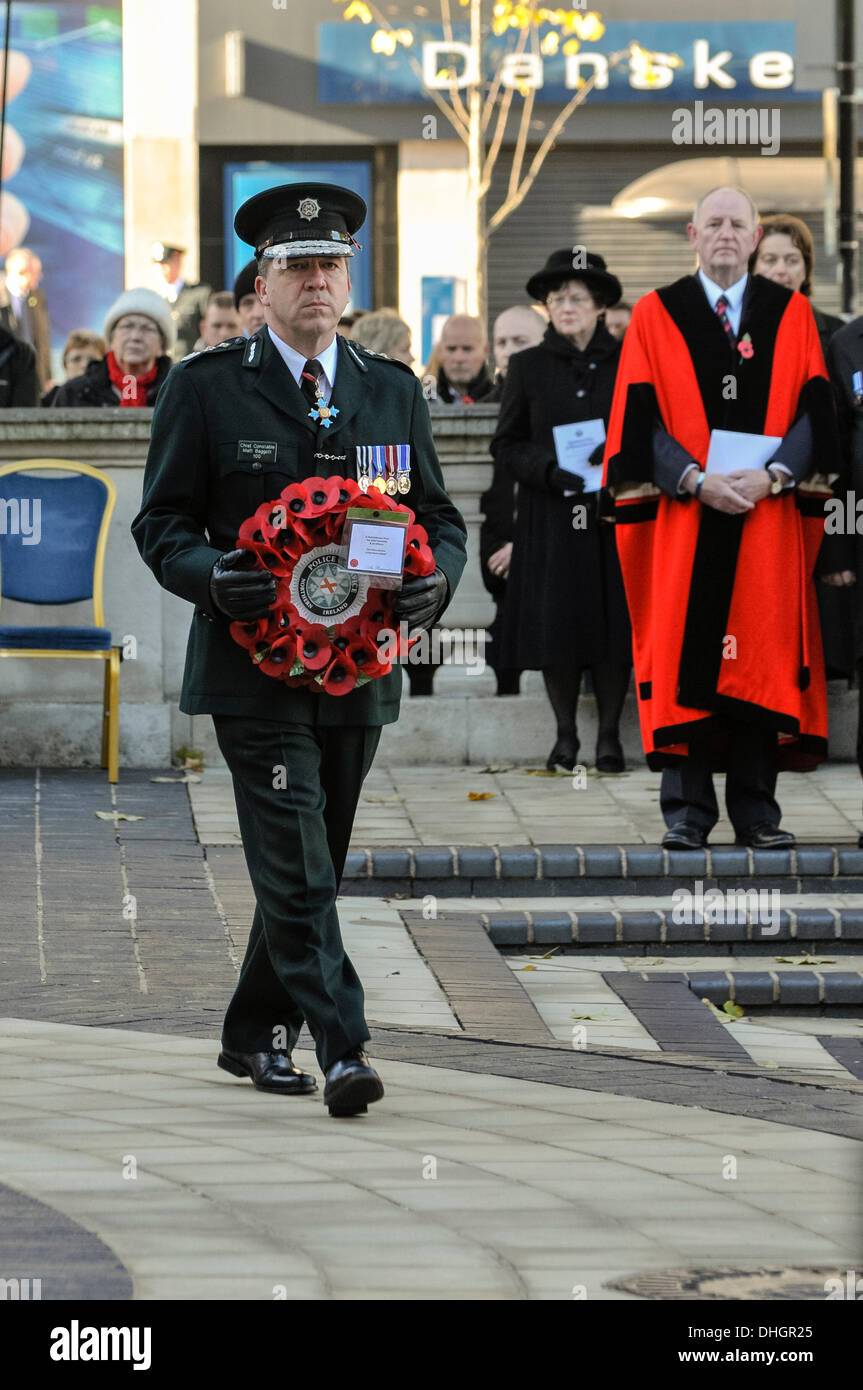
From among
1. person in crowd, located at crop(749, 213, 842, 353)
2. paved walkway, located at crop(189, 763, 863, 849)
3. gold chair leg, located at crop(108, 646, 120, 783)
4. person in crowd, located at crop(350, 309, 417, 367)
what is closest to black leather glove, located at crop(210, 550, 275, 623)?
paved walkway, located at crop(189, 763, 863, 849)

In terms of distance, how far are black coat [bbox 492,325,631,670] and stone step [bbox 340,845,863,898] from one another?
6.93 feet

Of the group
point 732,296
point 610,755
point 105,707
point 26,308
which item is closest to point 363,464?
point 732,296

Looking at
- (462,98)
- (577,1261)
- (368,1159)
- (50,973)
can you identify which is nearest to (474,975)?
(50,973)

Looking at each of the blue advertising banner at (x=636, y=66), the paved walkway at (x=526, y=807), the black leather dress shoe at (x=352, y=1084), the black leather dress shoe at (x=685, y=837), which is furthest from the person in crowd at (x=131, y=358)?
the blue advertising banner at (x=636, y=66)

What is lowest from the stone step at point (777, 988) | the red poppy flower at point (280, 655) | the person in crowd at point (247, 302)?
the stone step at point (777, 988)

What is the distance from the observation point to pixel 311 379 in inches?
219

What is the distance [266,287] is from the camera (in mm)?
5547

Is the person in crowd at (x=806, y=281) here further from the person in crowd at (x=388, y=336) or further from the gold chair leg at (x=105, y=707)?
the gold chair leg at (x=105, y=707)

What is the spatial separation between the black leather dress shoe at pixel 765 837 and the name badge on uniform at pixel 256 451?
383 cm

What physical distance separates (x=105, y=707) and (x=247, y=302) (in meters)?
1.88

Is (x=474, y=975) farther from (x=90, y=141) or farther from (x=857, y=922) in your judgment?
(x=90, y=141)

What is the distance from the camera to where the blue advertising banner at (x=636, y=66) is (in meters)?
24.0

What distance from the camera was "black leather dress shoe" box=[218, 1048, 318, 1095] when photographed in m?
5.70
